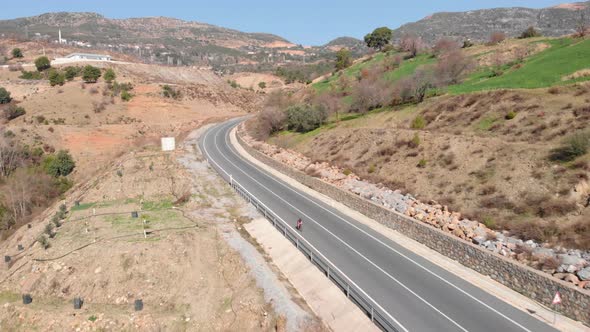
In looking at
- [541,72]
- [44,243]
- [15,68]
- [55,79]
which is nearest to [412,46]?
[541,72]

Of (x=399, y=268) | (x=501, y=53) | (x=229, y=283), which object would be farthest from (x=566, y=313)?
(x=501, y=53)

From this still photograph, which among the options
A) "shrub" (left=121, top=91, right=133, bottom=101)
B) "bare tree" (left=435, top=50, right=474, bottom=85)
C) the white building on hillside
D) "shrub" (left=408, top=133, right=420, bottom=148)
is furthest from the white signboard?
the white building on hillside

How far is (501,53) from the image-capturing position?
53188mm

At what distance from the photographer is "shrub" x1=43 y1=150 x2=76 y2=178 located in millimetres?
44906

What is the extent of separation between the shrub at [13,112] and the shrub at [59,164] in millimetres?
25090

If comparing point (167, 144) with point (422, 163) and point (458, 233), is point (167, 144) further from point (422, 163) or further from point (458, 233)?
point (458, 233)

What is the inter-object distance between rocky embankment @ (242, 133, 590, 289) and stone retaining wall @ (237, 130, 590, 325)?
59 centimetres

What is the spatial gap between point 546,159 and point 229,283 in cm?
1877

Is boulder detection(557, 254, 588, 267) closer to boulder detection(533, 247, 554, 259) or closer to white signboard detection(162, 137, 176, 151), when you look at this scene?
boulder detection(533, 247, 554, 259)

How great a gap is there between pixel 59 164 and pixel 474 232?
4385cm

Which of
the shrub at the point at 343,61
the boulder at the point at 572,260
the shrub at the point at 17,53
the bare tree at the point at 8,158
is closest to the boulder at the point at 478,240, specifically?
the boulder at the point at 572,260

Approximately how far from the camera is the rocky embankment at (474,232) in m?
15.8

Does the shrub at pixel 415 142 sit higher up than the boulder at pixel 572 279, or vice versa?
the shrub at pixel 415 142

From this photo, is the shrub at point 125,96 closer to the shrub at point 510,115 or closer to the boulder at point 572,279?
the shrub at point 510,115
